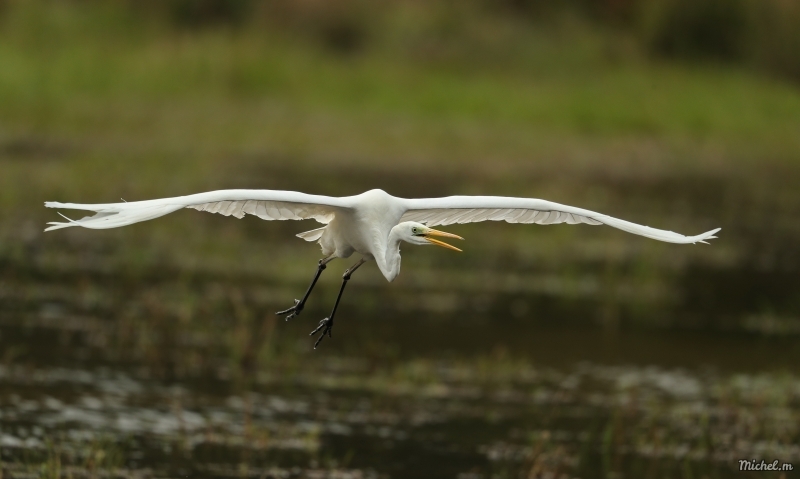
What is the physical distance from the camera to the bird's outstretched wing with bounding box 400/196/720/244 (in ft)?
23.6

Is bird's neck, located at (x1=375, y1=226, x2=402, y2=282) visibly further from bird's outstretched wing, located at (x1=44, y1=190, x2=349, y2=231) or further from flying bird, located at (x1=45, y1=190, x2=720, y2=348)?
bird's outstretched wing, located at (x1=44, y1=190, x2=349, y2=231)

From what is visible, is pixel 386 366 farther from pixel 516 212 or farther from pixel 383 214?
pixel 383 214

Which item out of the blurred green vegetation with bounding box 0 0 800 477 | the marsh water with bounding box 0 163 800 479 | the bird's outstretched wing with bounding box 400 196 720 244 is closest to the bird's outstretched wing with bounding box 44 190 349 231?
the bird's outstretched wing with bounding box 400 196 720 244

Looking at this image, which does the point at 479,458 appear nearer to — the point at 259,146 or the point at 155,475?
the point at 155,475

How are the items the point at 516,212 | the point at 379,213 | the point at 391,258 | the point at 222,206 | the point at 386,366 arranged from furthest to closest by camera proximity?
1. the point at 386,366
2. the point at 516,212
3. the point at 379,213
4. the point at 391,258
5. the point at 222,206

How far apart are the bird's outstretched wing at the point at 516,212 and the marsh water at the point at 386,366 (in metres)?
1.60

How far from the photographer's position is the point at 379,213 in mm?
7312

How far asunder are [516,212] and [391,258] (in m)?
0.88

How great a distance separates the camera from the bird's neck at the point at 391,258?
7105 mm

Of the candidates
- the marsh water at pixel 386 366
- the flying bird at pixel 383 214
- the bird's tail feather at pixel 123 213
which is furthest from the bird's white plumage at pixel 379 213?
the marsh water at pixel 386 366

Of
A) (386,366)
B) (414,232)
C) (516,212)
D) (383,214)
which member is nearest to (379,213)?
(383,214)

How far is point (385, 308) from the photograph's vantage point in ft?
43.6

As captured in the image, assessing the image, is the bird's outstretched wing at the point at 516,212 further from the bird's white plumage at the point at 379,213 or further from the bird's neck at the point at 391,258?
the bird's neck at the point at 391,258

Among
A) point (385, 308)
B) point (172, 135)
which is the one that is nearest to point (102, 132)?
point (172, 135)
